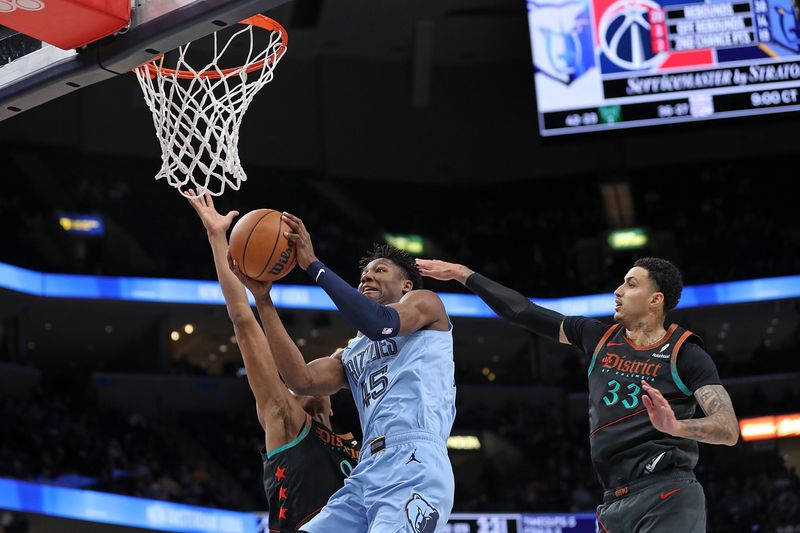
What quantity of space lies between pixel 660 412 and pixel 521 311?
46.1 inches

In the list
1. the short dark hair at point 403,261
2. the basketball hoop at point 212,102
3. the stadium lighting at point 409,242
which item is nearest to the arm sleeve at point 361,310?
the short dark hair at point 403,261

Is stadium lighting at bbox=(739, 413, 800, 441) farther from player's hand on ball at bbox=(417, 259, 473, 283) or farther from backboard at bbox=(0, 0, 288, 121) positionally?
backboard at bbox=(0, 0, 288, 121)

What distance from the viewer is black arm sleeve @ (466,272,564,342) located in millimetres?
4609

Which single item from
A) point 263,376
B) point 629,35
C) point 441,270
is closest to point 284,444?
point 263,376

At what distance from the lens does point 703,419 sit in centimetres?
379

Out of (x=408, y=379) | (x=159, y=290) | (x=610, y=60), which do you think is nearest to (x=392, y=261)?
(x=408, y=379)

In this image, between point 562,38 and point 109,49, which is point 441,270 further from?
point 562,38

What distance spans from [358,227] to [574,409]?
5.97 m

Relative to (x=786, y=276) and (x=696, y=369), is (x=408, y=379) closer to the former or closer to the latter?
(x=696, y=369)

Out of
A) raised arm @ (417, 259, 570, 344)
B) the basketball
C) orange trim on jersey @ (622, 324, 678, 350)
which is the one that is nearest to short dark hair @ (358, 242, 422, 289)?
raised arm @ (417, 259, 570, 344)

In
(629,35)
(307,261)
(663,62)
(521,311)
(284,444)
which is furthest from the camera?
(629,35)

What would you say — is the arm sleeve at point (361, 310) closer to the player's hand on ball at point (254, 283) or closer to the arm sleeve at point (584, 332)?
the player's hand on ball at point (254, 283)

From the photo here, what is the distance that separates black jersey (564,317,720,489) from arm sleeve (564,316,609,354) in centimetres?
13

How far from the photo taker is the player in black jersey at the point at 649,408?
3.91 metres
